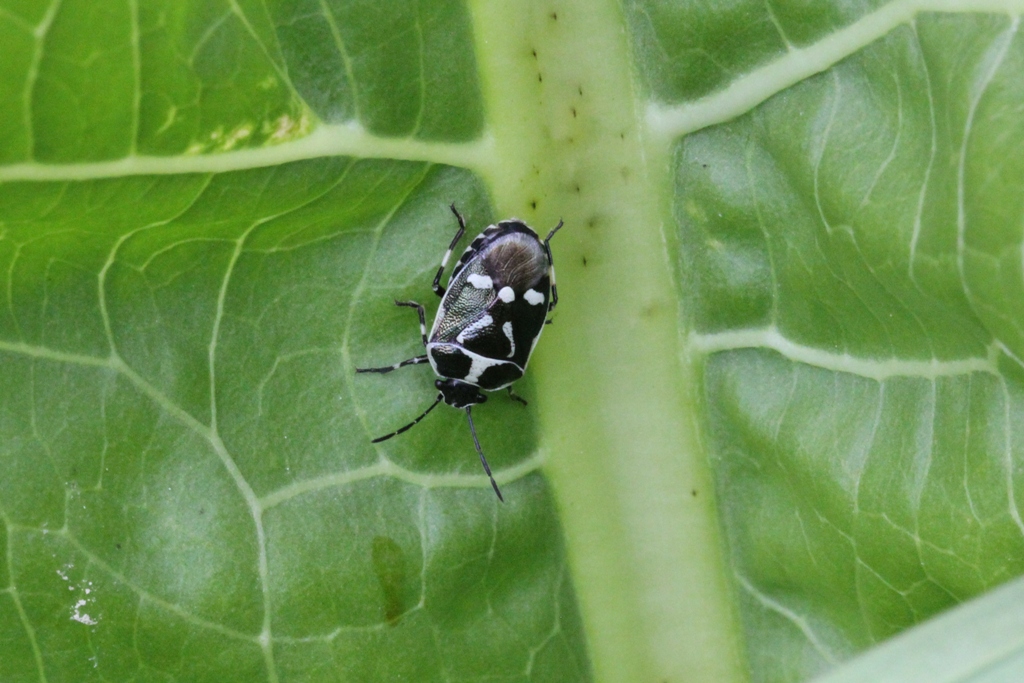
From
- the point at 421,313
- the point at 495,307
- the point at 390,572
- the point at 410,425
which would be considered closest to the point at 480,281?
the point at 495,307

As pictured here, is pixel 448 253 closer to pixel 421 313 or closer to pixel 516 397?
pixel 421 313

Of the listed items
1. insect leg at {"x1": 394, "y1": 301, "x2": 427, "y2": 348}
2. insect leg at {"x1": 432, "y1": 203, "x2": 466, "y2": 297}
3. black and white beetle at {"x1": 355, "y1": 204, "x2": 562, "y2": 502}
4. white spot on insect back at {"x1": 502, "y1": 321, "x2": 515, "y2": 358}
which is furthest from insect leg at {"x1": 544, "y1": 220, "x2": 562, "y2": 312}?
insect leg at {"x1": 394, "y1": 301, "x2": 427, "y2": 348}

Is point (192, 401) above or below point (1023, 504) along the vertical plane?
above

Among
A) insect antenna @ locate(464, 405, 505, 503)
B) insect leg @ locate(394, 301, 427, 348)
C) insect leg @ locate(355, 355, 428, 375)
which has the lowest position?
insect antenna @ locate(464, 405, 505, 503)

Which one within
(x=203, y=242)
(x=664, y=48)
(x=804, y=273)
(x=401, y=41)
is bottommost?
(x=804, y=273)

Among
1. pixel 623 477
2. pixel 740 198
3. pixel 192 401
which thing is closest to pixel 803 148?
pixel 740 198

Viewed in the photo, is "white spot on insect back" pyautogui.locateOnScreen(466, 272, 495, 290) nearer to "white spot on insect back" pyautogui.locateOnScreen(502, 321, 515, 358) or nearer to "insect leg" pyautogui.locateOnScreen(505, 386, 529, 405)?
"white spot on insect back" pyautogui.locateOnScreen(502, 321, 515, 358)

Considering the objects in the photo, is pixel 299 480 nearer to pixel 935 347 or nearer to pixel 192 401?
pixel 192 401

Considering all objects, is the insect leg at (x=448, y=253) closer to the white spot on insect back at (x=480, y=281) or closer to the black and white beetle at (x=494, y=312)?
the black and white beetle at (x=494, y=312)
